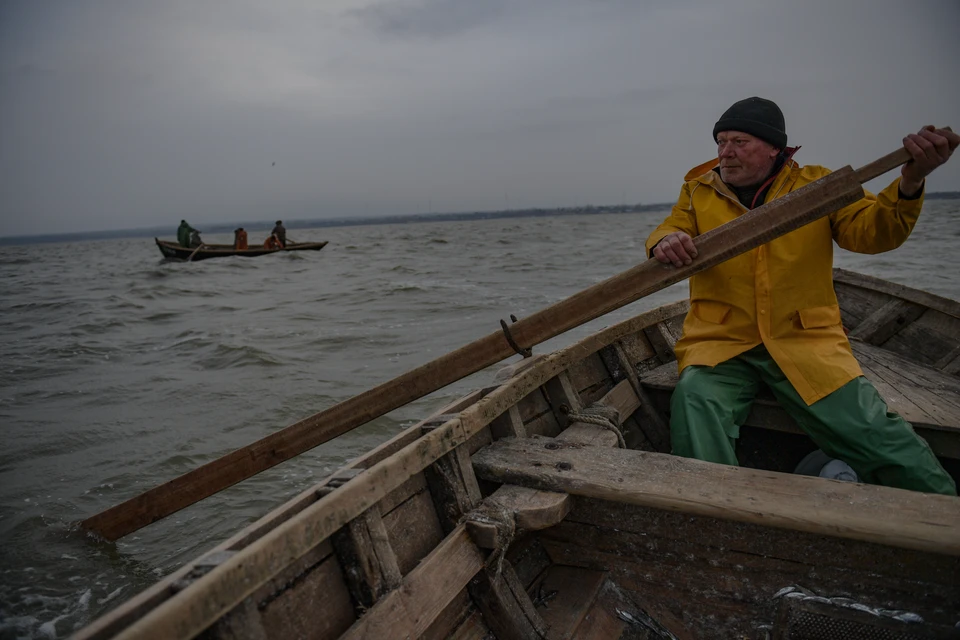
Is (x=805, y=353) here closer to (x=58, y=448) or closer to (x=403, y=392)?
(x=403, y=392)

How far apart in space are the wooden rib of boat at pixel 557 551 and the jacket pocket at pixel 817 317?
705 mm

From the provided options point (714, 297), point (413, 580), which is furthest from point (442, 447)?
point (714, 297)

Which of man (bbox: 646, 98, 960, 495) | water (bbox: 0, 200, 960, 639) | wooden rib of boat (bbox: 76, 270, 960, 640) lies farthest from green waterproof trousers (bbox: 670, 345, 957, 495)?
water (bbox: 0, 200, 960, 639)

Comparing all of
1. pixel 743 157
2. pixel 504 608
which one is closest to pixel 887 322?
pixel 743 157

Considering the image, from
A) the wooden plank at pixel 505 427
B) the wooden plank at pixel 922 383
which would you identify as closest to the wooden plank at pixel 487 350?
the wooden plank at pixel 505 427

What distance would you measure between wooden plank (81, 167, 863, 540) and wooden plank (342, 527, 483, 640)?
0.86 metres

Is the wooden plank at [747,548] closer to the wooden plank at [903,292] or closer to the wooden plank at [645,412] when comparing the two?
the wooden plank at [645,412]

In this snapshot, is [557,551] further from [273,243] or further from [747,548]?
[273,243]

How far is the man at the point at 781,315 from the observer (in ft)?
7.24

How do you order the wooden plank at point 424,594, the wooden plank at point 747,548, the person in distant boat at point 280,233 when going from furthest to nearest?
1. the person in distant boat at point 280,233
2. the wooden plank at point 747,548
3. the wooden plank at point 424,594

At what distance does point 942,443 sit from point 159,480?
17.6 feet

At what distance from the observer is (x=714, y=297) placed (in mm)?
2635

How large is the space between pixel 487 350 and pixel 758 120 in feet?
4.99

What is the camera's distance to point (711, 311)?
2664 mm
